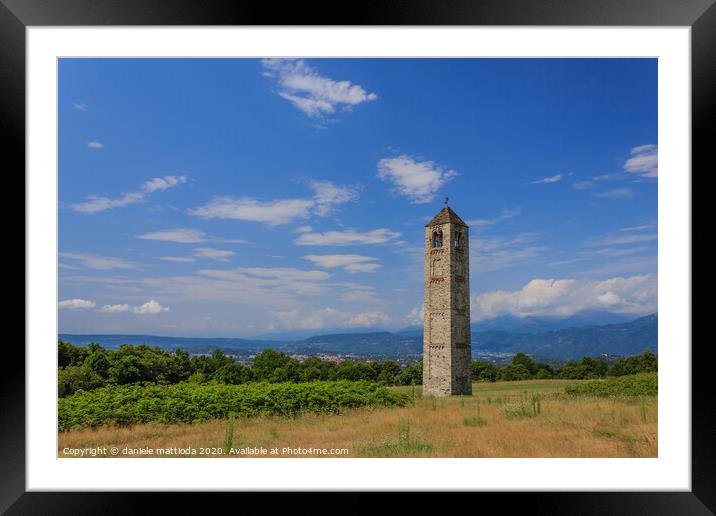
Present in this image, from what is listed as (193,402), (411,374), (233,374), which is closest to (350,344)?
(233,374)

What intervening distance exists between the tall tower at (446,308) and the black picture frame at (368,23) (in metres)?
8.14

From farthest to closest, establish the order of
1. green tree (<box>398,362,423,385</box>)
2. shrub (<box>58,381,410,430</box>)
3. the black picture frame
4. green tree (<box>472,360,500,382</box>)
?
green tree (<box>472,360,500,382</box>), green tree (<box>398,362,423,385</box>), shrub (<box>58,381,410,430</box>), the black picture frame

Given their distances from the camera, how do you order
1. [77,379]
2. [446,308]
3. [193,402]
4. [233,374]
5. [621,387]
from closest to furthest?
[193,402] < [77,379] < [233,374] < [621,387] < [446,308]

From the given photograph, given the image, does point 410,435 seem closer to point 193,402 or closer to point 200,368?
point 193,402

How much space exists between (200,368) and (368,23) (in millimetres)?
7054

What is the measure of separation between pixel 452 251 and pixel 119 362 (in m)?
8.71

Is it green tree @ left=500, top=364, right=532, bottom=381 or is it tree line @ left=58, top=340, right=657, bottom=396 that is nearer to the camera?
tree line @ left=58, top=340, right=657, bottom=396

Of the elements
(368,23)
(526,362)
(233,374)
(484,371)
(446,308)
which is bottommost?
(484,371)

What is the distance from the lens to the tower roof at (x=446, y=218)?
43.3 feet

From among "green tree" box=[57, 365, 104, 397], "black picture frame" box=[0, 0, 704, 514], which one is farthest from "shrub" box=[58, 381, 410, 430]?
"black picture frame" box=[0, 0, 704, 514]

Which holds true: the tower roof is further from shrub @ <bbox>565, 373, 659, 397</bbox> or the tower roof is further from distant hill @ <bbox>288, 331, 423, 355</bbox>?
shrub @ <bbox>565, 373, 659, 397</bbox>

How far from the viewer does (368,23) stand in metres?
4.10

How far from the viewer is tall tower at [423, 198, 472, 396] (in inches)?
489

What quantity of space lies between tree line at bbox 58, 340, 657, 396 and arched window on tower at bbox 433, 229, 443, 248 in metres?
3.65
